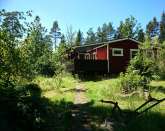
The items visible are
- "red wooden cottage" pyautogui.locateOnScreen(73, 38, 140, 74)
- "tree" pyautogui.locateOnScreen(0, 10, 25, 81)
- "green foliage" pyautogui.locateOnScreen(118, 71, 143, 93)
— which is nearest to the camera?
"tree" pyautogui.locateOnScreen(0, 10, 25, 81)

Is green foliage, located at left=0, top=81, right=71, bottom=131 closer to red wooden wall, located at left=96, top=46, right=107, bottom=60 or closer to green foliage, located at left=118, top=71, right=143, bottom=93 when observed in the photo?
green foliage, located at left=118, top=71, right=143, bottom=93

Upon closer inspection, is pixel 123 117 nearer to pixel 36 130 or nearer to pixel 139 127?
pixel 139 127

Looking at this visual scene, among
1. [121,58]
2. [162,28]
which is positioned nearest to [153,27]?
[162,28]

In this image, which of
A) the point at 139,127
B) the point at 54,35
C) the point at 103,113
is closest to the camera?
the point at 139,127

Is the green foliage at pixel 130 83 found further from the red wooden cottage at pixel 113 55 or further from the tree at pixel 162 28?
the tree at pixel 162 28

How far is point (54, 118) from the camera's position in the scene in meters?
10.6

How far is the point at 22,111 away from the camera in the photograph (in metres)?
8.99

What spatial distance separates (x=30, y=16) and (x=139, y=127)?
7.03m

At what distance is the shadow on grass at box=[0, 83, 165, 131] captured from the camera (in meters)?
8.81

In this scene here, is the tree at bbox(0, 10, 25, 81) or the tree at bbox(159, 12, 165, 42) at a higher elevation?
the tree at bbox(159, 12, 165, 42)

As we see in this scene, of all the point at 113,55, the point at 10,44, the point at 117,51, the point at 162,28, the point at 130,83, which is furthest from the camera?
the point at 162,28

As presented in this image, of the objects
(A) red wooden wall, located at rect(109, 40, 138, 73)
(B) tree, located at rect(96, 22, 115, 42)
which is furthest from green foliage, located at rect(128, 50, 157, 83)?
(B) tree, located at rect(96, 22, 115, 42)

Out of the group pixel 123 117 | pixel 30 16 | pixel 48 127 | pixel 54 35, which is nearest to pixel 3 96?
pixel 48 127

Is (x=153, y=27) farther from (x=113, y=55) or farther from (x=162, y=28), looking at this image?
(x=113, y=55)
